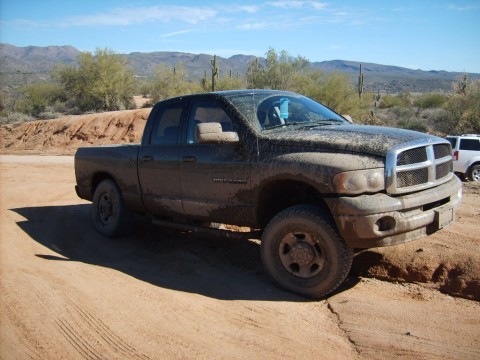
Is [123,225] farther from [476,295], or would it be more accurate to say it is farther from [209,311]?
[476,295]

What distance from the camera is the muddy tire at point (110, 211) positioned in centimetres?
663

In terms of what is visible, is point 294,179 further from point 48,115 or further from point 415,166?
point 48,115

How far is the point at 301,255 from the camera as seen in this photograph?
172 inches

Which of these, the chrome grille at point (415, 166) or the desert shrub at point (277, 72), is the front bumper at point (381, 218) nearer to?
the chrome grille at point (415, 166)

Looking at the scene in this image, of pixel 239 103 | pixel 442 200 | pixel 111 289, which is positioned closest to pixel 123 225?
pixel 111 289

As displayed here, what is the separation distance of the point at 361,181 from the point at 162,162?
8.77 ft

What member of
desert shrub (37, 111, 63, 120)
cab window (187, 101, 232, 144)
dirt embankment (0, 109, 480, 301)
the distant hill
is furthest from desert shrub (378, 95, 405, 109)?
the distant hill

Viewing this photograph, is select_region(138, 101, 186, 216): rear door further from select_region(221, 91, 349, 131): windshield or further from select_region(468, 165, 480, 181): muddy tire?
select_region(468, 165, 480, 181): muddy tire

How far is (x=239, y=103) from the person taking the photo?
508 cm

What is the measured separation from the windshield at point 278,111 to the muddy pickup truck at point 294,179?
0.05 feet

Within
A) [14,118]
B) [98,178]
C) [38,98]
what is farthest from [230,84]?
[98,178]

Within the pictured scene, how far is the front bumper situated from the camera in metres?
3.95

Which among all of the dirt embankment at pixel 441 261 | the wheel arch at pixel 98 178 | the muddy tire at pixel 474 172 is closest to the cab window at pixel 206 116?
the wheel arch at pixel 98 178

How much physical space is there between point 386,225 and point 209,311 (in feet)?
5.80
